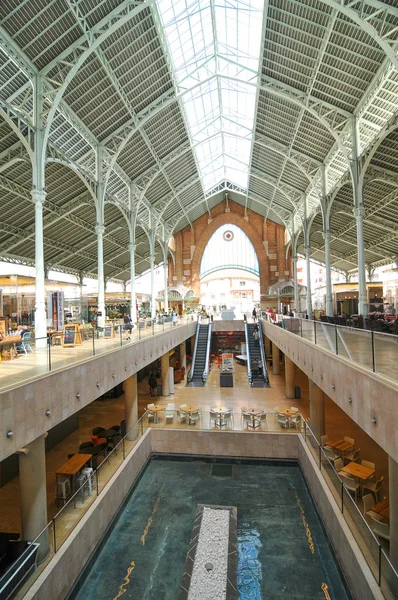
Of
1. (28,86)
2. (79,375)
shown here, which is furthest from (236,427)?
(28,86)

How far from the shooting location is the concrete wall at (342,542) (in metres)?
7.01

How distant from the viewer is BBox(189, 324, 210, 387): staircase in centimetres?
2639

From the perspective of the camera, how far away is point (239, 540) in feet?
32.7

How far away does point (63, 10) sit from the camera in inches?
509

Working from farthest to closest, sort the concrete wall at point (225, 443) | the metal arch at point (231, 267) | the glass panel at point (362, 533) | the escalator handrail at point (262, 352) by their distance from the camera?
1. the metal arch at point (231, 267)
2. the escalator handrail at point (262, 352)
3. the concrete wall at point (225, 443)
4. the glass panel at point (362, 533)

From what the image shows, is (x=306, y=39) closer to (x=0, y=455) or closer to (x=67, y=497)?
(x=0, y=455)

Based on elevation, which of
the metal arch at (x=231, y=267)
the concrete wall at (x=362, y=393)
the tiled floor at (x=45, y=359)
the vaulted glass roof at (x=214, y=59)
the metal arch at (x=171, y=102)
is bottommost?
the concrete wall at (x=362, y=393)

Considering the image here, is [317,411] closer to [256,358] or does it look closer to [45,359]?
[45,359]

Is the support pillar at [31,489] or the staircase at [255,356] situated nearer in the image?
the support pillar at [31,489]

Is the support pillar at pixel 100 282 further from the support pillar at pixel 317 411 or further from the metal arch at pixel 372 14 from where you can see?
the metal arch at pixel 372 14

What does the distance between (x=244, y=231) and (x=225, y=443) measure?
118 ft

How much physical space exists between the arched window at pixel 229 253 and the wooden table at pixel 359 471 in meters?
37.6

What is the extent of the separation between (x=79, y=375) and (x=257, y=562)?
6733 mm

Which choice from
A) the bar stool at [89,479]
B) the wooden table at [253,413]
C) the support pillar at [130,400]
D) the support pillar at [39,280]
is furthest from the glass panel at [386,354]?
the support pillar at [130,400]
